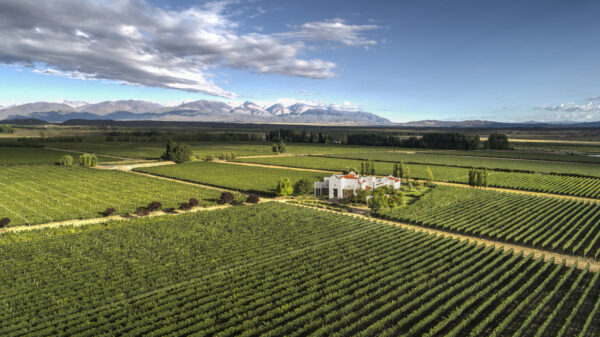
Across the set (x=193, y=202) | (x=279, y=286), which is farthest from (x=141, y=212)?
(x=279, y=286)

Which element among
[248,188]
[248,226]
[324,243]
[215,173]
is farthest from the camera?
[215,173]

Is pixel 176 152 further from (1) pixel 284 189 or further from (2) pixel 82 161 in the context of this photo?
(1) pixel 284 189

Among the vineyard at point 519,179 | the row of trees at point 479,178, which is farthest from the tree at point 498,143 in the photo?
the row of trees at point 479,178

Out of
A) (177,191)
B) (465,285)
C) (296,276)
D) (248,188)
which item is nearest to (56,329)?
(296,276)

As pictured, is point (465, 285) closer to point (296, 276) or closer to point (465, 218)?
point (296, 276)

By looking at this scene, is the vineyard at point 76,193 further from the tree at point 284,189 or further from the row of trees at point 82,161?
the tree at point 284,189


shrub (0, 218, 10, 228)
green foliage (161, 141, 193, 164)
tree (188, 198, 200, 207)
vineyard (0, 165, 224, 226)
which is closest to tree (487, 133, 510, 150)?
green foliage (161, 141, 193, 164)
